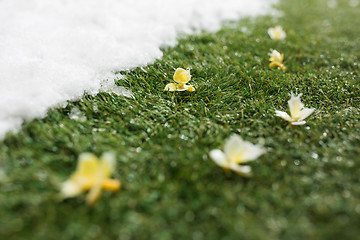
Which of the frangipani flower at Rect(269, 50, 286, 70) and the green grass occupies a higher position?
the frangipani flower at Rect(269, 50, 286, 70)

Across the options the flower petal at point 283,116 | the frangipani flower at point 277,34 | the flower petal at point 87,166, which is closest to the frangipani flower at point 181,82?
the flower petal at point 283,116

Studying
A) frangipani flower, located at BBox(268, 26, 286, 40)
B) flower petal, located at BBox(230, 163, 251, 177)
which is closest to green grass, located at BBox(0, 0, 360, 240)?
flower petal, located at BBox(230, 163, 251, 177)

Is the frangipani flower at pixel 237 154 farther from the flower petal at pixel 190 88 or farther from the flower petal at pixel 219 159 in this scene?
the flower petal at pixel 190 88

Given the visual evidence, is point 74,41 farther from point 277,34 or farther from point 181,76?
point 277,34

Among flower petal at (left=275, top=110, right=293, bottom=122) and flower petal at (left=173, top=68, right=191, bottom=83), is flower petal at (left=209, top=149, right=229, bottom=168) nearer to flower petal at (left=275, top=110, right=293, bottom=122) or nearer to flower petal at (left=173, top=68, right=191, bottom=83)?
flower petal at (left=275, top=110, right=293, bottom=122)

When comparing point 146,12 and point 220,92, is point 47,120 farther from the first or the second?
point 146,12
